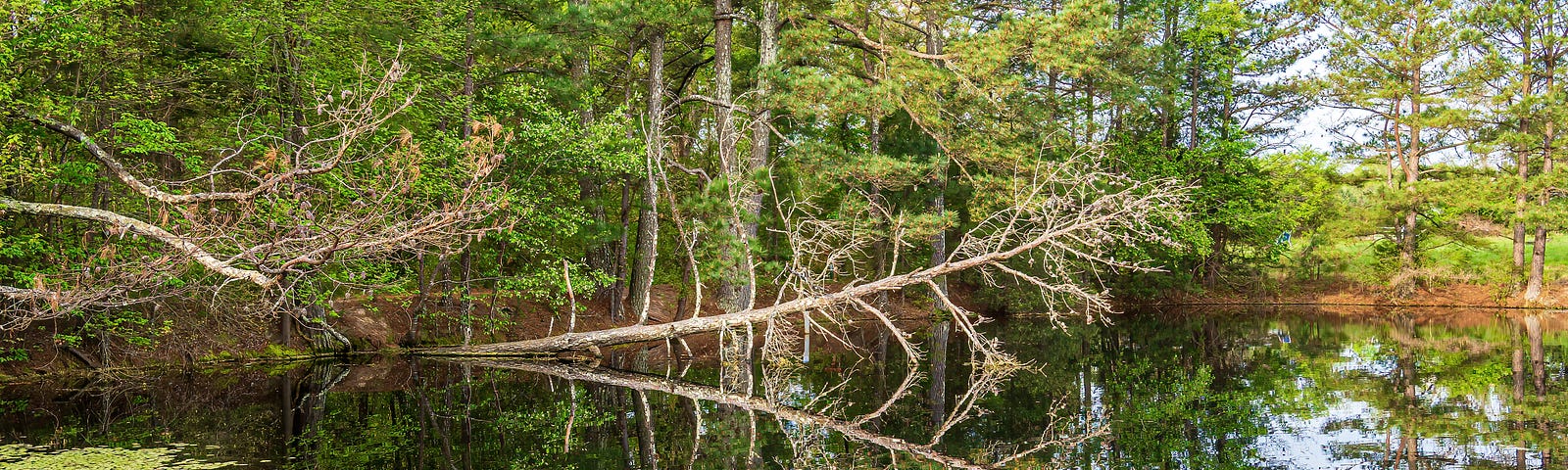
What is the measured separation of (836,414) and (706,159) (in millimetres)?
17336

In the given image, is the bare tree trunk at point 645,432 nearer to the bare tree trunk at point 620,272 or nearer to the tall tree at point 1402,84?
the bare tree trunk at point 620,272

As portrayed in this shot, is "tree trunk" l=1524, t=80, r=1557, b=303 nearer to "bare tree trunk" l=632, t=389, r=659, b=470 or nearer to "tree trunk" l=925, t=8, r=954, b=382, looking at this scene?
"tree trunk" l=925, t=8, r=954, b=382

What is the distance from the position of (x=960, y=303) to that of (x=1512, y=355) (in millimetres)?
15317

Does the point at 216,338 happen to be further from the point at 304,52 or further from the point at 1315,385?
the point at 1315,385

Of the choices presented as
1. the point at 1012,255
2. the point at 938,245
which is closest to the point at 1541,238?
the point at 938,245

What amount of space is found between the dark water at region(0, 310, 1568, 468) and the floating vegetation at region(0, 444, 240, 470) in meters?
0.05

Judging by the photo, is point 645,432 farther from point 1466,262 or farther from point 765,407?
point 1466,262

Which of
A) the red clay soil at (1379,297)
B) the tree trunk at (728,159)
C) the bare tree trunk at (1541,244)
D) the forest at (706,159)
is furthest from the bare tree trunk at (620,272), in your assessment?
the bare tree trunk at (1541,244)

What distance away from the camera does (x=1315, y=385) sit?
12594mm

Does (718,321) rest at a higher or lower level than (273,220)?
lower

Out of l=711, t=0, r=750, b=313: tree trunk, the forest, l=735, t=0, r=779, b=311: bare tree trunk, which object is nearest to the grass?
the forest

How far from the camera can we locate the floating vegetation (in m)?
7.85

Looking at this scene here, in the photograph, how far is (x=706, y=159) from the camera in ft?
88.5

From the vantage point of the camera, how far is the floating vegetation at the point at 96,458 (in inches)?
309
